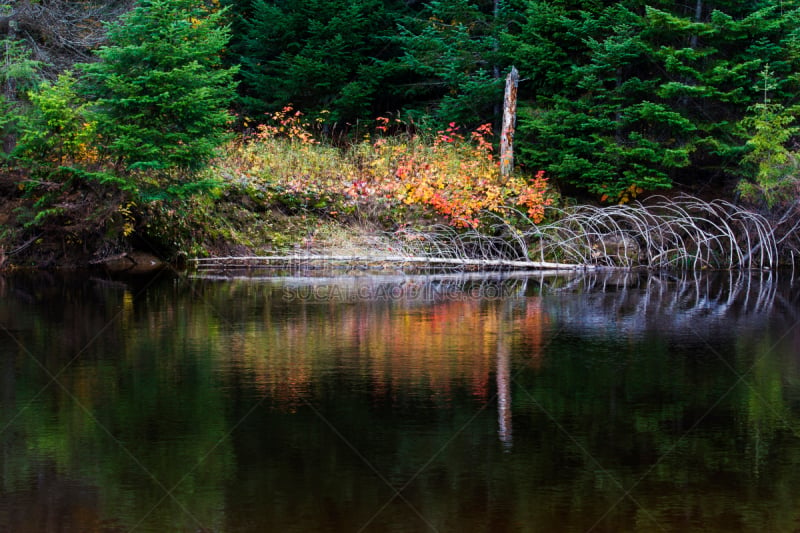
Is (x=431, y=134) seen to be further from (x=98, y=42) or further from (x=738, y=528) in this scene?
(x=738, y=528)

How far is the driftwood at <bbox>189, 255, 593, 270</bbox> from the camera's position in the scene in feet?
67.4

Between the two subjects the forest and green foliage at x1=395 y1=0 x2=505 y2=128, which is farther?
green foliage at x1=395 y1=0 x2=505 y2=128

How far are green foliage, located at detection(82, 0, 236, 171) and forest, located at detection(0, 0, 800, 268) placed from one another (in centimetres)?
5

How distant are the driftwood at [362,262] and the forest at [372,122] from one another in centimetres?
46

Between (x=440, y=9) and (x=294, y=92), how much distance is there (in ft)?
15.3

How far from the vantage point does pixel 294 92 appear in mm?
26281

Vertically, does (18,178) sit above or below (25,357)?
above

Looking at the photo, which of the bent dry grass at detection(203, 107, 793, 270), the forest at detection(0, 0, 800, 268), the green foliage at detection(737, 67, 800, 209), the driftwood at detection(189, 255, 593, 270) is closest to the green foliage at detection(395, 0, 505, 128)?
the forest at detection(0, 0, 800, 268)

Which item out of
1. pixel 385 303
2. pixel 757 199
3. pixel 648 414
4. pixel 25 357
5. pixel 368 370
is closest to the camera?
pixel 648 414

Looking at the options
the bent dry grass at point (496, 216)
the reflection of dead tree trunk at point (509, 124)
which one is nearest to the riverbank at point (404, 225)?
the bent dry grass at point (496, 216)

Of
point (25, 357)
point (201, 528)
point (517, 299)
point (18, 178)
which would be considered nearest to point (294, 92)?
point (18, 178)

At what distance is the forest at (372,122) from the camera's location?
18984 millimetres

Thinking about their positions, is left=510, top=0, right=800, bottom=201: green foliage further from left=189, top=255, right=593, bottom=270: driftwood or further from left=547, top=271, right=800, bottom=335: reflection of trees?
left=547, top=271, right=800, bottom=335: reflection of trees

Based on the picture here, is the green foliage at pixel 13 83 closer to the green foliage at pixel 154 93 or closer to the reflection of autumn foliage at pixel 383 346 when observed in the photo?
the green foliage at pixel 154 93
